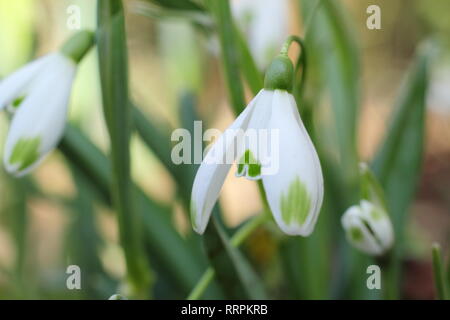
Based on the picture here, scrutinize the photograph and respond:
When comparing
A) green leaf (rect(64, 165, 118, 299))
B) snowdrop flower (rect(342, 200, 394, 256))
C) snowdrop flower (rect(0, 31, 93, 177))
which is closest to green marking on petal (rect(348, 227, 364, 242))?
snowdrop flower (rect(342, 200, 394, 256))

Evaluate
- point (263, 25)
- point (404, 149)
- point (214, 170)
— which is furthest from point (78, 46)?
point (404, 149)

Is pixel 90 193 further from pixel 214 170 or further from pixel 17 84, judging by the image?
pixel 214 170

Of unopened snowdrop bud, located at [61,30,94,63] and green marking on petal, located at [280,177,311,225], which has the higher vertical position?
unopened snowdrop bud, located at [61,30,94,63]

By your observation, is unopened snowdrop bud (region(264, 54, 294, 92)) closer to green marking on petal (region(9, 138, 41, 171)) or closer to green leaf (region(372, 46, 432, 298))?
green marking on petal (region(9, 138, 41, 171))

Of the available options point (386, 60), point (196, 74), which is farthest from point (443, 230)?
point (196, 74)

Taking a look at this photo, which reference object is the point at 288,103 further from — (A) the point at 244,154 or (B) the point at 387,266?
(B) the point at 387,266

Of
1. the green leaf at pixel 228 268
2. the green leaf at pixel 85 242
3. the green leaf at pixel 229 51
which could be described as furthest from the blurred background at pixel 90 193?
the green leaf at pixel 228 268
